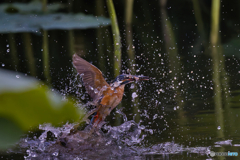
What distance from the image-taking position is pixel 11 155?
1501 millimetres

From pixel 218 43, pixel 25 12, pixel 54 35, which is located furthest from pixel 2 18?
pixel 218 43

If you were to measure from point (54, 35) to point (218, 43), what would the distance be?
11.1ft

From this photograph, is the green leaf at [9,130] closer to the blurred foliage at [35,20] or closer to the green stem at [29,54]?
the green stem at [29,54]

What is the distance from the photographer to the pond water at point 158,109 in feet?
4.92

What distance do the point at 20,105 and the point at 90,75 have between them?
1479 millimetres

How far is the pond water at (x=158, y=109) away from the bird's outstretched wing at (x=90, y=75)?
0.21 metres

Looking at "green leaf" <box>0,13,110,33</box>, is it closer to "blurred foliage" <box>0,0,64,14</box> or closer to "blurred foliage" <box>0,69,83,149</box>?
"blurred foliage" <box>0,0,64,14</box>

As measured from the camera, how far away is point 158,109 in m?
2.25

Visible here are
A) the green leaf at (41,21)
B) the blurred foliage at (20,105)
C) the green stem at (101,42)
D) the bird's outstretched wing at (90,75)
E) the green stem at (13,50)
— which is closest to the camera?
the blurred foliage at (20,105)

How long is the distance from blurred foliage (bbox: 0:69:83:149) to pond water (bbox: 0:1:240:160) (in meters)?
0.98

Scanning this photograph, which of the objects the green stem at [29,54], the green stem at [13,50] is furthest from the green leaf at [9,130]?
the green stem at [13,50]

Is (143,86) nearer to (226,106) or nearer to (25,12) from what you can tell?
(226,106)

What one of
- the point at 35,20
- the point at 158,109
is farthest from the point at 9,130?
the point at 35,20

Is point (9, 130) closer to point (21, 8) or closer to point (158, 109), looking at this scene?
point (158, 109)
